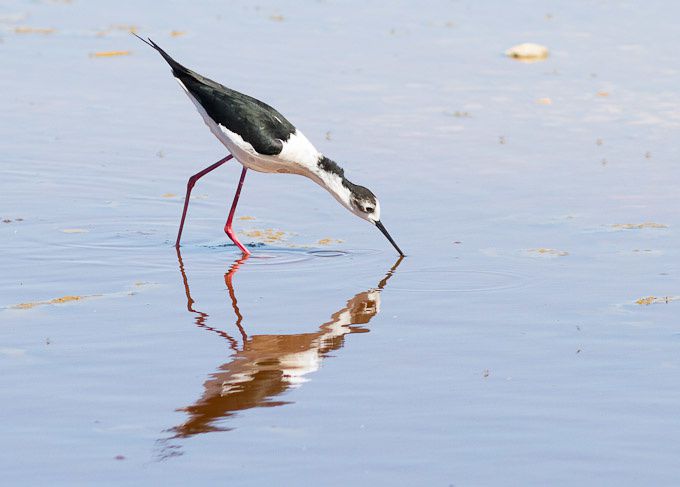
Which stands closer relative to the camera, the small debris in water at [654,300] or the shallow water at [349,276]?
the shallow water at [349,276]

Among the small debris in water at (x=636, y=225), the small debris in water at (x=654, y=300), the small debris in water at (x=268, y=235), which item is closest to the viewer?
the small debris in water at (x=654, y=300)

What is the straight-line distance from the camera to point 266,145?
741cm

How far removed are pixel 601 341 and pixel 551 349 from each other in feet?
0.90

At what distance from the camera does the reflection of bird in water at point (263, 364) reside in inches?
194

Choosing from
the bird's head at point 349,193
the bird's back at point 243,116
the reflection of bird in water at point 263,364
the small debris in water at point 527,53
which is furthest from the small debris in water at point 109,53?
the reflection of bird in water at point 263,364

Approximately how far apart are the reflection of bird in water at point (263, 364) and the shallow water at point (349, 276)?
0.06 ft

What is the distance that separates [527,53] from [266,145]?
679 cm

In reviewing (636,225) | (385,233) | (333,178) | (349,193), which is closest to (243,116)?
(333,178)

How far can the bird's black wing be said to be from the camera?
7414 millimetres

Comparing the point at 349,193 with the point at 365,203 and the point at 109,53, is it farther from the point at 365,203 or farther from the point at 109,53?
the point at 109,53

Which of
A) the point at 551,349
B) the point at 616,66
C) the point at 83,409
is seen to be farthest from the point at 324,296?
the point at 616,66

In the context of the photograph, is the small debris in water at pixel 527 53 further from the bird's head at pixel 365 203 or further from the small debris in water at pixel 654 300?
the small debris in water at pixel 654 300

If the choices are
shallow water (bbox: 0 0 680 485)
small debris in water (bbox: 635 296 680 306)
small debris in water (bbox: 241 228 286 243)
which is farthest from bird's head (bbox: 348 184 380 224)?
small debris in water (bbox: 635 296 680 306)

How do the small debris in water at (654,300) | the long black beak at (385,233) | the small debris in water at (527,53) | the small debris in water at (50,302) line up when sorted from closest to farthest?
the small debris in water at (50,302) → the small debris in water at (654,300) → the long black beak at (385,233) → the small debris in water at (527,53)
